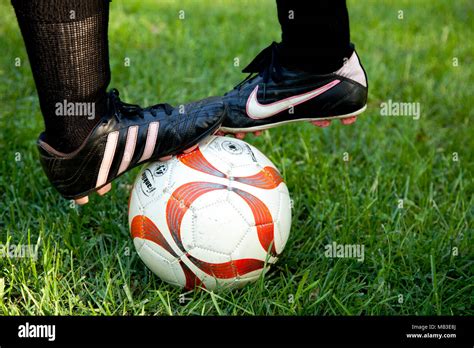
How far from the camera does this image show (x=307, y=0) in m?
2.41

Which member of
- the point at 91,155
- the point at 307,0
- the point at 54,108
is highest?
the point at 307,0

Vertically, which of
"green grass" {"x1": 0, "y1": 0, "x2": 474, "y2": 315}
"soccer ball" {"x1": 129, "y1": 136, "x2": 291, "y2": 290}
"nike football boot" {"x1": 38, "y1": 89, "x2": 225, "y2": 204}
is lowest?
"green grass" {"x1": 0, "y1": 0, "x2": 474, "y2": 315}

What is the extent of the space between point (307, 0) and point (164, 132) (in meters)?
0.76

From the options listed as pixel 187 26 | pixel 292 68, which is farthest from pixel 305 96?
pixel 187 26

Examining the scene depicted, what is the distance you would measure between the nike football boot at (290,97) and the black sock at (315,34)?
0.05 metres

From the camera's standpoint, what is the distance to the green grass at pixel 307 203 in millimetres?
2387

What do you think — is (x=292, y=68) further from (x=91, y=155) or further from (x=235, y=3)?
(x=235, y=3)

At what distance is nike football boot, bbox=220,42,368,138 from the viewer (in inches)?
104

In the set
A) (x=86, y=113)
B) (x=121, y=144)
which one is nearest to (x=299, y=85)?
(x=121, y=144)

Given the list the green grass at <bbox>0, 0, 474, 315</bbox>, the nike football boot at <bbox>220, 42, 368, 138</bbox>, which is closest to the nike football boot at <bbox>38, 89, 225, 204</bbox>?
the nike football boot at <bbox>220, 42, 368, 138</bbox>

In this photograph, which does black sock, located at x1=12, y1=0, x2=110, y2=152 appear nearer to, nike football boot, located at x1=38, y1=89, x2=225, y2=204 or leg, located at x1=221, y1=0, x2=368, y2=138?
nike football boot, located at x1=38, y1=89, x2=225, y2=204

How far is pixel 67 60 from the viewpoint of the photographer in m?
2.21

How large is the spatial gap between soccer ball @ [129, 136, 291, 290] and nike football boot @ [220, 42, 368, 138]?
8.8 inches

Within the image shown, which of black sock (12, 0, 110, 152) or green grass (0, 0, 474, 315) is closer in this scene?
black sock (12, 0, 110, 152)
